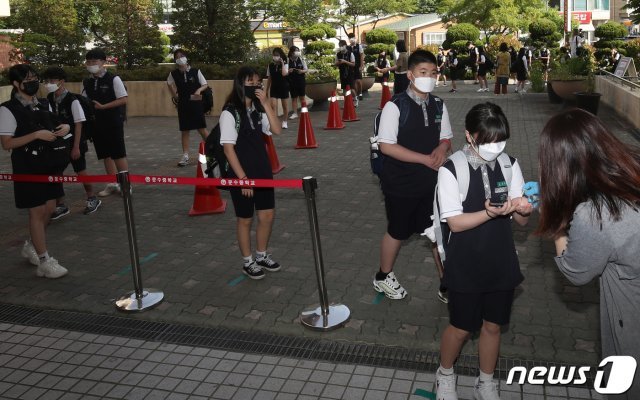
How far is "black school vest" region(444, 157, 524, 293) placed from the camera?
11.3 feet

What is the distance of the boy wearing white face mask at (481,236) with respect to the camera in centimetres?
335

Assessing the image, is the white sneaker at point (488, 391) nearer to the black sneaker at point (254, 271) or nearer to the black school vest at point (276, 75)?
the black sneaker at point (254, 271)

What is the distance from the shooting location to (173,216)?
8125 mm

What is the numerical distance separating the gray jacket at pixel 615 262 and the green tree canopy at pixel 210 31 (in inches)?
722

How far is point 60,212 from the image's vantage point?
8297 mm

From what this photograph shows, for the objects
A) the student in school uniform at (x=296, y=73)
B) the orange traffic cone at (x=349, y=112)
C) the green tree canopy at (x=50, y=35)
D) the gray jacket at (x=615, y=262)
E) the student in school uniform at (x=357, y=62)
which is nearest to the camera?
the gray jacket at (x=615, y=262)

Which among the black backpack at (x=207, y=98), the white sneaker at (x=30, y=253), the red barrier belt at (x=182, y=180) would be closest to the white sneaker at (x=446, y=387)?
the red barrier belt at (x=182, y=180)

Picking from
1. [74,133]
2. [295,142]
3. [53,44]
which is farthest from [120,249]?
[53,44]

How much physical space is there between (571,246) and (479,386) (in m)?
1.61

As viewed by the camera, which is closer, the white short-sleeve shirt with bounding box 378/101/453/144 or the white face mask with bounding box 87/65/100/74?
the white short-sleeve shirt with bounding box 378/101/453/144

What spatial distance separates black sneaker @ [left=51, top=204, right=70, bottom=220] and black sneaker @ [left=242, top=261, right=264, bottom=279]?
3.47 meters

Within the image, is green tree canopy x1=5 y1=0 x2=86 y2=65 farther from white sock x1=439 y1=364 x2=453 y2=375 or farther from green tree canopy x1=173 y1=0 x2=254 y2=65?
white sock x1=439 y1=364 x2=453 y2=375

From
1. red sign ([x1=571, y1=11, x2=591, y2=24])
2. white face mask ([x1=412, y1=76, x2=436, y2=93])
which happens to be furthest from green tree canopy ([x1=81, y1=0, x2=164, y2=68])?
red sign ([x1=571, y1=11, x2=591, y2=24])

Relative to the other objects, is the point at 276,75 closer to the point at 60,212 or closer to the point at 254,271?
the point at 60,212
